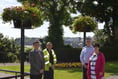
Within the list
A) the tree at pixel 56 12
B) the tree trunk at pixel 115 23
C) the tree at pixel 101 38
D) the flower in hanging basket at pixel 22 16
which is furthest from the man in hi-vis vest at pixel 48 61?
the tree at pixel 101 38

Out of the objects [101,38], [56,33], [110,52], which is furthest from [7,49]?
[101,38]

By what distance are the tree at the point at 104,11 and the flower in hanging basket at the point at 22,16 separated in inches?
781

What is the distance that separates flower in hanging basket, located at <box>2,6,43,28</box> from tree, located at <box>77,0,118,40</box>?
19835 mm

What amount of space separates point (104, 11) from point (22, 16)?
70.0 ft

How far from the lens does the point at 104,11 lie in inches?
1241

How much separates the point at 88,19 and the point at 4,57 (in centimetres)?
1420

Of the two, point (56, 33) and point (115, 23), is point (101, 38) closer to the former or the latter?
point (115, 23)

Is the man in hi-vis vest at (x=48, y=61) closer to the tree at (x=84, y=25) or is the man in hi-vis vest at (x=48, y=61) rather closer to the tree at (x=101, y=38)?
the tree at (x=84, y=25)

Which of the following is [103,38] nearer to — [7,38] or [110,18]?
[110,18]

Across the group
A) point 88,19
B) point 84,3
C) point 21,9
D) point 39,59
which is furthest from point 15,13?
point 84,3

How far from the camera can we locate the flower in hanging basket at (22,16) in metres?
11.0

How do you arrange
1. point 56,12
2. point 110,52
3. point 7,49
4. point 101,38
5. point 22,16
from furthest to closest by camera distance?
point 101,38 → point 56,12 → point 110,52 → point 7,49 → point 22,16

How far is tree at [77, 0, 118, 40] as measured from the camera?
30.8 meters

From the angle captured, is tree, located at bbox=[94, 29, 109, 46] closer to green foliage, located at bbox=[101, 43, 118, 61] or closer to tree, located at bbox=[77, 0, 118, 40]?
tree, located at bbox=[77, 0, 118, 40]
